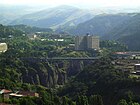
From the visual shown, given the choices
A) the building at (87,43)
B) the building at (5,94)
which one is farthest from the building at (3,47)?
the building at (5,94)

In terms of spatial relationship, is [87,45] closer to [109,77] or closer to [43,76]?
[43,76]

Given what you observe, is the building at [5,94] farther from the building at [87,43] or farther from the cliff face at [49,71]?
the building at [87,43]

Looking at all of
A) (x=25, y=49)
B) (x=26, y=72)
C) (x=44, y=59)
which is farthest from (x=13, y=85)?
(x=25, y=49)

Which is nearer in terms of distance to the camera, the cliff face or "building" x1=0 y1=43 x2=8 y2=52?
the cliff face

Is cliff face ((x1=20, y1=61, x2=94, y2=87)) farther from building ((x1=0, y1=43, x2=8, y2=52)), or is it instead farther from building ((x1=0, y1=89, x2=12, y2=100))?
building ((x1=0, y1=89, x2=12, y2=100))

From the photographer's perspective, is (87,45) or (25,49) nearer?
(25,49)

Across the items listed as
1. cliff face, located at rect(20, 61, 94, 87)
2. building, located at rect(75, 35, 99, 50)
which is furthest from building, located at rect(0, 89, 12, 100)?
building, located at rect(75, 35, 99, 50)

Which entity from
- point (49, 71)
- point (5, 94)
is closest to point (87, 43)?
point (49, 71)

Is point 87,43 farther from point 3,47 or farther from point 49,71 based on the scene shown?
point 49,71
